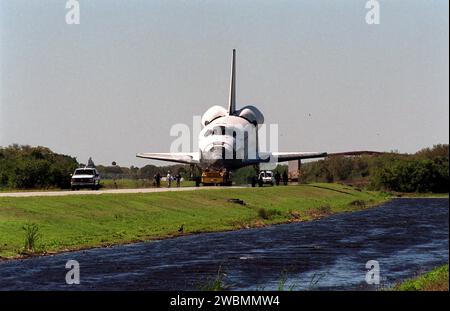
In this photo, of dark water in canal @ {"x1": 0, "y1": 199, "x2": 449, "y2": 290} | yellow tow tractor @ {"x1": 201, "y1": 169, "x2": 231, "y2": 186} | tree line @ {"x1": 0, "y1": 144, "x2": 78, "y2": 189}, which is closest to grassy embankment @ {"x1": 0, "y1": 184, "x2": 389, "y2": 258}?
dark water in canal @ {"x1": 0, "y1": 199, "x2": 449, "y2": 290}

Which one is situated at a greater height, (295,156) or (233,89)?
(233,89)

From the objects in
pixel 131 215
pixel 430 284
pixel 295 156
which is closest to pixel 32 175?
pixel 131 215

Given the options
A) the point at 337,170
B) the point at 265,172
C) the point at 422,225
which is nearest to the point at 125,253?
the point at 422,225

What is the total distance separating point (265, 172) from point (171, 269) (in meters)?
70.0

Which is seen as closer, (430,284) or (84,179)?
(430,284)

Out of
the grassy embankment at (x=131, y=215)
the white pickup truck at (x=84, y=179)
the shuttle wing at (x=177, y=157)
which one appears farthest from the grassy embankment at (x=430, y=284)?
the shuttle wing at (x=177, y=157)

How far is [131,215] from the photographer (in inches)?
2016

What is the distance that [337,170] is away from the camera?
127 metres

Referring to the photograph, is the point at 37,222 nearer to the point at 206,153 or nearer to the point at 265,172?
the point at 206,153

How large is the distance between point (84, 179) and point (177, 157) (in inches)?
1307

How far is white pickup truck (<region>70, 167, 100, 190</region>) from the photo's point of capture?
2726 inches

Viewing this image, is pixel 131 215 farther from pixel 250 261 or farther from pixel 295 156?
pixel 295 156

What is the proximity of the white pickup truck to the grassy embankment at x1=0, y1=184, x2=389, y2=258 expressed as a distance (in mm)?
8290

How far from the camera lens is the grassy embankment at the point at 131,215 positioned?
4034cm
